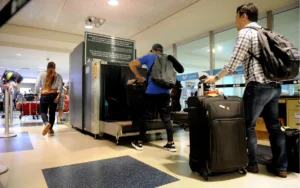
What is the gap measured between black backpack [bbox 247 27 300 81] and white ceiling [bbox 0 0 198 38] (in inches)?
130

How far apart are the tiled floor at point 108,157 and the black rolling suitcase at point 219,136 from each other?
0.11 metres

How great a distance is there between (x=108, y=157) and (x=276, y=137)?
158 centimetres

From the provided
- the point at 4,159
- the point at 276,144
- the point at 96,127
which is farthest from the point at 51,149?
the point at 276,144

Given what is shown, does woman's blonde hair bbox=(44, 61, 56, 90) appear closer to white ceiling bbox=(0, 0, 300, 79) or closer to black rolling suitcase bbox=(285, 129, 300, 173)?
white ceiling bbox=(0, 0, 300, 79)

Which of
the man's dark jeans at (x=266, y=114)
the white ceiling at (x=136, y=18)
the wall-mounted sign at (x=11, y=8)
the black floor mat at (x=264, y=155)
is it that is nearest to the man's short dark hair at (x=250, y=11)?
the man's dark jeans at (x=266, y=114)

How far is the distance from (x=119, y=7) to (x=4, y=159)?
12.4ft

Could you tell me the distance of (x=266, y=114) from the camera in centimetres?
169

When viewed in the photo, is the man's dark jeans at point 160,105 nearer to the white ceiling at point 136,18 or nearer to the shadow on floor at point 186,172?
the shadow on floor at point 186,172

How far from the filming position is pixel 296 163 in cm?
169

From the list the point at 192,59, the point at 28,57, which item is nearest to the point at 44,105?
the point at 192,59

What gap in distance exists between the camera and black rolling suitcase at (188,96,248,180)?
58.9 inches

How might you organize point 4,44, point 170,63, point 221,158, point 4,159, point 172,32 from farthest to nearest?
point 4,44
point 172,32
point 170,63
point 4,159
point 221,158

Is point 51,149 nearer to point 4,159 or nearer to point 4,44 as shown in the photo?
point 4,159

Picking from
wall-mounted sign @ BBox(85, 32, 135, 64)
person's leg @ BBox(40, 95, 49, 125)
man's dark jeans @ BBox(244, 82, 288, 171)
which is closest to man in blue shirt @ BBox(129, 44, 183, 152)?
man's dark jeans @ BBox(244, 82, 288, 171)
